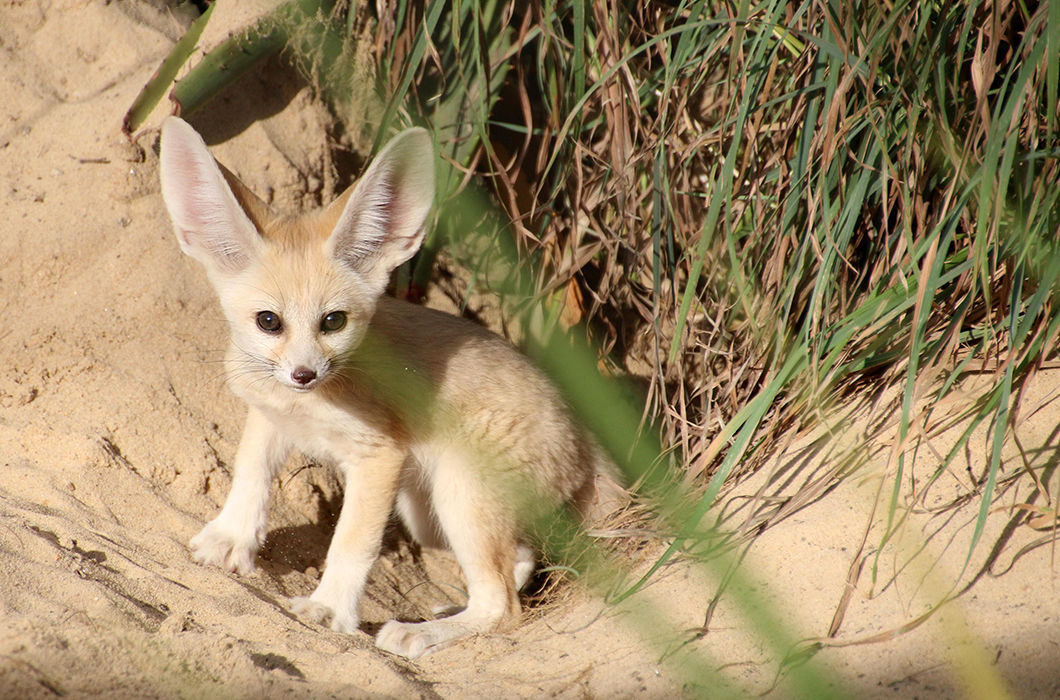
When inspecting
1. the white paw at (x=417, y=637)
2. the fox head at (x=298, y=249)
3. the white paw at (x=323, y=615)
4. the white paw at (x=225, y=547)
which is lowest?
the white paw at (x=417, y=637)

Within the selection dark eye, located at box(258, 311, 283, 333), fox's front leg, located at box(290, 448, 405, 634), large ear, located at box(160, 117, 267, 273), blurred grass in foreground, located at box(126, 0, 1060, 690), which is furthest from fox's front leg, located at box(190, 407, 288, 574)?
blurred grass in foreground, located at box(126, 0, 1060, 690)

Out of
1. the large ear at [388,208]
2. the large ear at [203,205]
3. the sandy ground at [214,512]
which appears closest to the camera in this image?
the sandy ground at [214,512]

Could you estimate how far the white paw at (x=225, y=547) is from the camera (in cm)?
274

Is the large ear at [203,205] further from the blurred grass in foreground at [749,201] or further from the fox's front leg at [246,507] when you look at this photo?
the blurred grass in foreground at [749,201]

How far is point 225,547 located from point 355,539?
1.30ft

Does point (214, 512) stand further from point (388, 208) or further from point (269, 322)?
point (388, 208)

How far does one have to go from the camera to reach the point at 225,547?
9.15 feet

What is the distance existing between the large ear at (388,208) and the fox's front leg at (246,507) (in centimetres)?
67

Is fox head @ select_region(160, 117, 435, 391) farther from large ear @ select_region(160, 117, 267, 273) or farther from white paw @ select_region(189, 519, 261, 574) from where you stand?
white paw @ select_region(189, 519, 261, 574)

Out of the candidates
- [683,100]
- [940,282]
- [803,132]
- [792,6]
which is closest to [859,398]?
[940,282]

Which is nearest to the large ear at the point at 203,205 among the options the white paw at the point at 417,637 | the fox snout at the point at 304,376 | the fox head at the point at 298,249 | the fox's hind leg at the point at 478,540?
the fox head at the point at 298,249

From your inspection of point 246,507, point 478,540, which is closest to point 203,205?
point 246,507

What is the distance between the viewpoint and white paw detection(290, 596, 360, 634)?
8.48ft

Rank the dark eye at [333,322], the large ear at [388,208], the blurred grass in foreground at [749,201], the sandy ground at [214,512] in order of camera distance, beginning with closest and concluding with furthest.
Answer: the sandy ground at [214,512] < the blurred grass in foreground at [749,201] < the large ear at [388,208] < the dark eye at [333,322]
